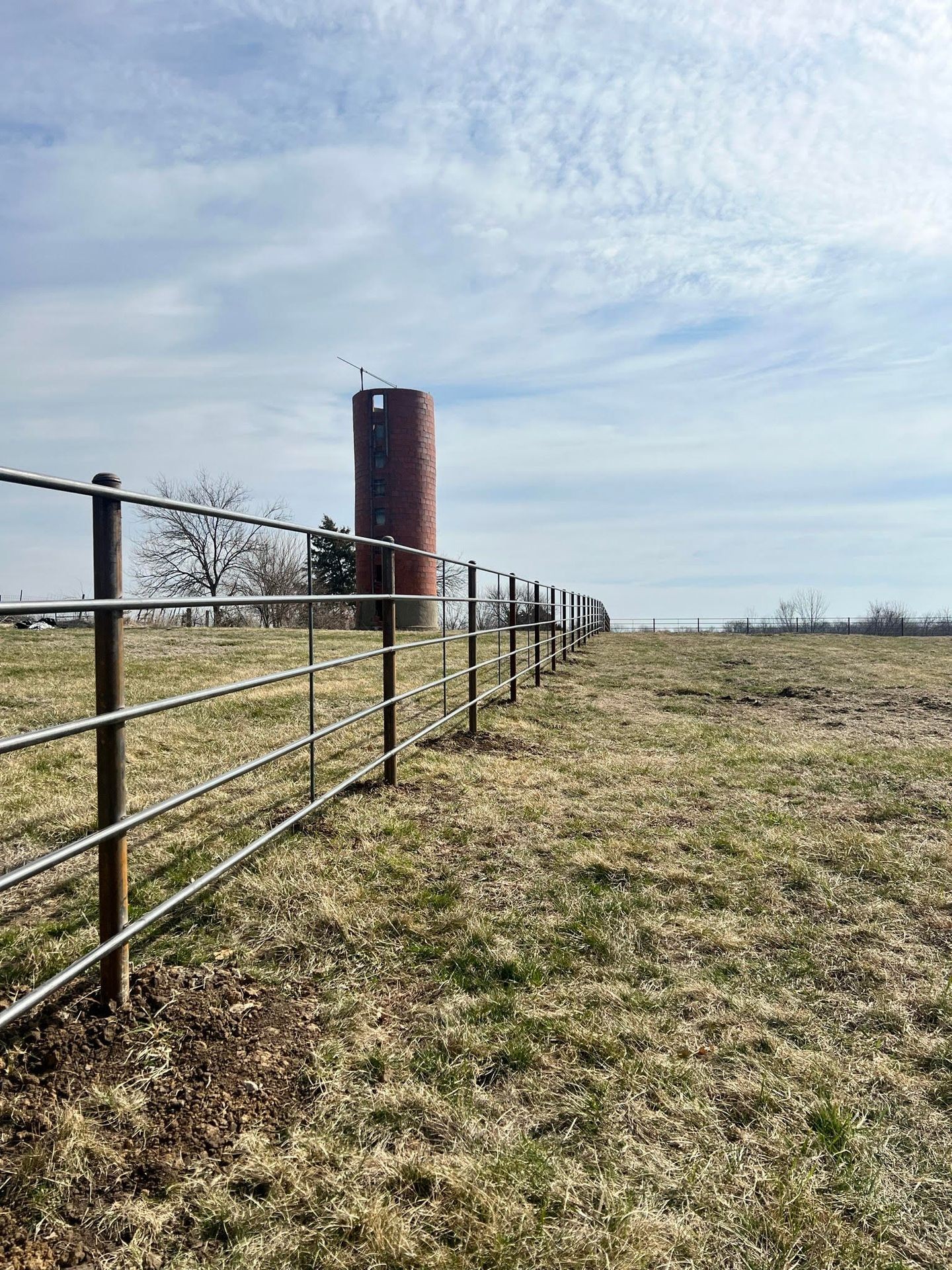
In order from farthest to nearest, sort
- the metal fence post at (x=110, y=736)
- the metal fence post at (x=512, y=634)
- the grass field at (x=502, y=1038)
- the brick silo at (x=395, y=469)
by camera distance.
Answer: the brick silo at (x=395, y=469)
the metal fence post at (x=512, y=634)
the metal fence post at (x=110, y=736)
the grass field at (x=502, y=1038)

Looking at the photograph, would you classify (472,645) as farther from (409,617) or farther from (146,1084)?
(409,617)

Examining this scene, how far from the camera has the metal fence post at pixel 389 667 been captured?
421cm

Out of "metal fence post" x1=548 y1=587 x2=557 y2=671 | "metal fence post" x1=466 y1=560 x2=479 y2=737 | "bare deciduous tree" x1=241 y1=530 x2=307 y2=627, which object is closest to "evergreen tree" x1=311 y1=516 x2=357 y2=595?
"bare deciduous tree" x1=241 y1=530 x2=307 y2=627

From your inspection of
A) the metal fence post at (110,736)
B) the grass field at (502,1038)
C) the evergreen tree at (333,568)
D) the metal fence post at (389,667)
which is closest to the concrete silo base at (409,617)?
the evergreen tree at (333,568)

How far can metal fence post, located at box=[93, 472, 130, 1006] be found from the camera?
6.35 feet

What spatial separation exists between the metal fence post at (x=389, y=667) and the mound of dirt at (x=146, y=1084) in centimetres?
211

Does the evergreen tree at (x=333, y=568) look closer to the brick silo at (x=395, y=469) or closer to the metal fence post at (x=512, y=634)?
the brick silo at (x=395, y=469)

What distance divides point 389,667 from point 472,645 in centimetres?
195

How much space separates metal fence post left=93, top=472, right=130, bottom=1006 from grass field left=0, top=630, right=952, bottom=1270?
15cm

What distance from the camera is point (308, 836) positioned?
3.41 meters

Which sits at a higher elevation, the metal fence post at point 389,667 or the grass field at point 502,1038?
the metal fence post at point 389,667

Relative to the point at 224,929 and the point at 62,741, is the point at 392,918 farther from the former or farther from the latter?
the point at 62,741

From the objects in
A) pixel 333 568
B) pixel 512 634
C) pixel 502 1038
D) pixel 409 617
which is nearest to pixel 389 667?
pixel 502 1038

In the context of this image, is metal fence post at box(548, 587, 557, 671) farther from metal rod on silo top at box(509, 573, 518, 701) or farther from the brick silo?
the brick silo
